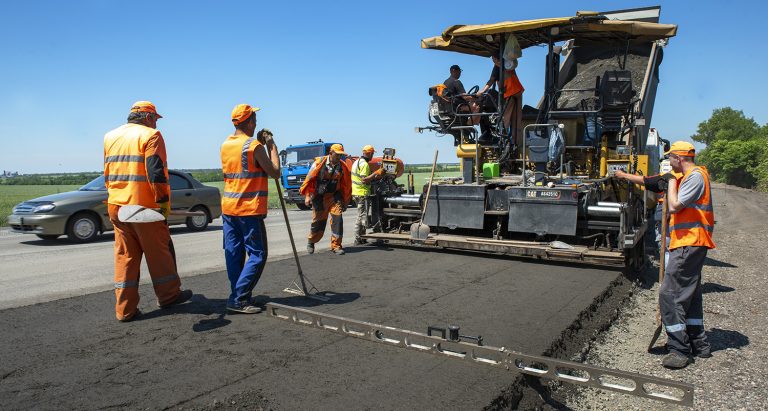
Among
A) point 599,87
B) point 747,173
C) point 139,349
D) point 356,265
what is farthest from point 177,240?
point 747,173

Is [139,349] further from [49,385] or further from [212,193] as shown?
[212,193]

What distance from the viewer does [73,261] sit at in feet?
28.6

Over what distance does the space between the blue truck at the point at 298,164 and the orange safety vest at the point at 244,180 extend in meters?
15.3

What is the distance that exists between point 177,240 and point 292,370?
8.74 m

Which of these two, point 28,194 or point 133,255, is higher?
point 133,255

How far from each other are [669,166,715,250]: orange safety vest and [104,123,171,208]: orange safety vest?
14.2 feet

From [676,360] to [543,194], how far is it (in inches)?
136

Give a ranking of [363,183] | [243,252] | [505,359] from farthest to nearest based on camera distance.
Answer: [363,183] → [243,252] → [505,359]

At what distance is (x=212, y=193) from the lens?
1350 cm

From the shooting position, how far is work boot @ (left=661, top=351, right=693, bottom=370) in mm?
4207

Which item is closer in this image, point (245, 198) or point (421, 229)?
point (245, 198)

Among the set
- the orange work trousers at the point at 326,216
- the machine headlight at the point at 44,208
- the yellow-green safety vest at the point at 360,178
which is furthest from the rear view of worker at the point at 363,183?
the machine headlight at the point at 44,208

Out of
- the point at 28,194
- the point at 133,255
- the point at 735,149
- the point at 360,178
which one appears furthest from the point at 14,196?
the point at 735,149

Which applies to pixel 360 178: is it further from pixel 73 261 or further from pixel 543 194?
pixel 73 261
